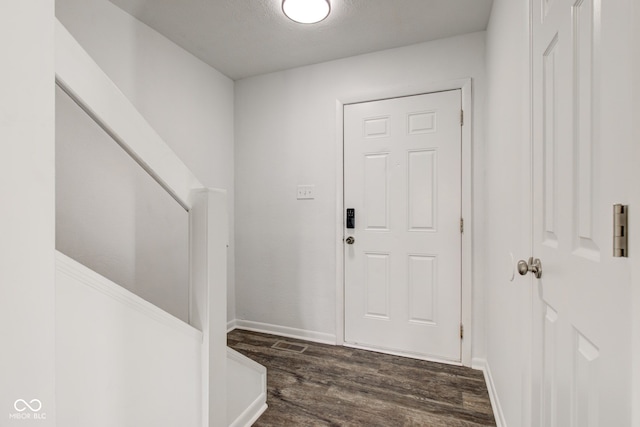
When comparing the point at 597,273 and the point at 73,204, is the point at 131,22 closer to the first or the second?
the point at 73,204

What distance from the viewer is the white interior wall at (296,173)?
2434 mm

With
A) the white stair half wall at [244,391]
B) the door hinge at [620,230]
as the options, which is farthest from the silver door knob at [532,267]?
the white stair half wall at [244,391]

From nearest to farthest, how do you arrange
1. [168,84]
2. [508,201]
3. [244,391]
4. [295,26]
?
Result: [508,201]
[244,391]
[295,26]
[168,84]

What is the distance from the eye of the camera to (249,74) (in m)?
2.82

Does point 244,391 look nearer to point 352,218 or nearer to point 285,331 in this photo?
point 285,331

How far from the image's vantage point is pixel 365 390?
1888 mm

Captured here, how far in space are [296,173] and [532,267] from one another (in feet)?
6.53

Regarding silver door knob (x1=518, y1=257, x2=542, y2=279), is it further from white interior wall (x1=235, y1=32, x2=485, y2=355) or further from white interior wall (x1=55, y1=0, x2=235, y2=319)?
white interior wall (x1=55, y1=0, x2=235, y2=319)

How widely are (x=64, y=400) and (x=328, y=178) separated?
2.12m

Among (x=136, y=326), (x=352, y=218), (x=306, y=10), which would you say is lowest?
(x=136, y=326)

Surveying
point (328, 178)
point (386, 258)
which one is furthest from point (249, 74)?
point (386, 258)

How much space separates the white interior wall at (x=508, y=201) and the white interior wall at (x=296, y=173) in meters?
0.69

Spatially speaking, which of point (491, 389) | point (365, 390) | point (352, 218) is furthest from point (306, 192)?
point (491, 389)

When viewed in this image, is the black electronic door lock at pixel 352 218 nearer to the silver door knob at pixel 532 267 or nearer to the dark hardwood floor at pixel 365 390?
the dark hardwood floor at pixel 365 390
